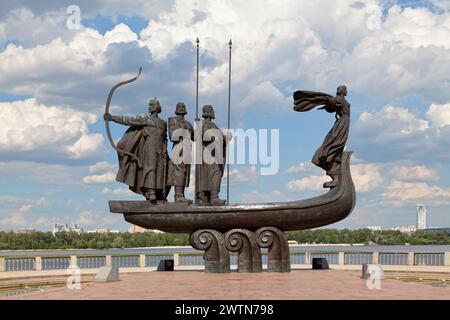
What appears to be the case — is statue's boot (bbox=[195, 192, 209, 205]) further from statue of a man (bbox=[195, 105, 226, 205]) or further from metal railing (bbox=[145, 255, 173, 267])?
metal railing (bbox=[145, 255, 173, 267])

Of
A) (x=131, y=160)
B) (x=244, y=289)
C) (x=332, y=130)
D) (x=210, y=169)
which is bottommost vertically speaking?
(x=244, y=289)

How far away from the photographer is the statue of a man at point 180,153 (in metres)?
15.9

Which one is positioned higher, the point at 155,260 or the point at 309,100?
the point at 309,100

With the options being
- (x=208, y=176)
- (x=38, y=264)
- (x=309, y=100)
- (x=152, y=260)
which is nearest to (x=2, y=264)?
(x=38, y=264)

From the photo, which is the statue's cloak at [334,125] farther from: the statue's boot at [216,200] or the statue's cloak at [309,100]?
the statue's boot at [216,200]

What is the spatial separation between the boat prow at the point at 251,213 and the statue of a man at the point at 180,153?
0.57 meters

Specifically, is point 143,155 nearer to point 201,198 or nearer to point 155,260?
point 201,198

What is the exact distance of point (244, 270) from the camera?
15664mm

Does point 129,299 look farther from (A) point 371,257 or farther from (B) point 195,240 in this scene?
(A) point 371,257

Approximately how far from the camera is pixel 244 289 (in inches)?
487

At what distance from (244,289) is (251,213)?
3243mm

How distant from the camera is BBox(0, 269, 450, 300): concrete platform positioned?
1156 cm
